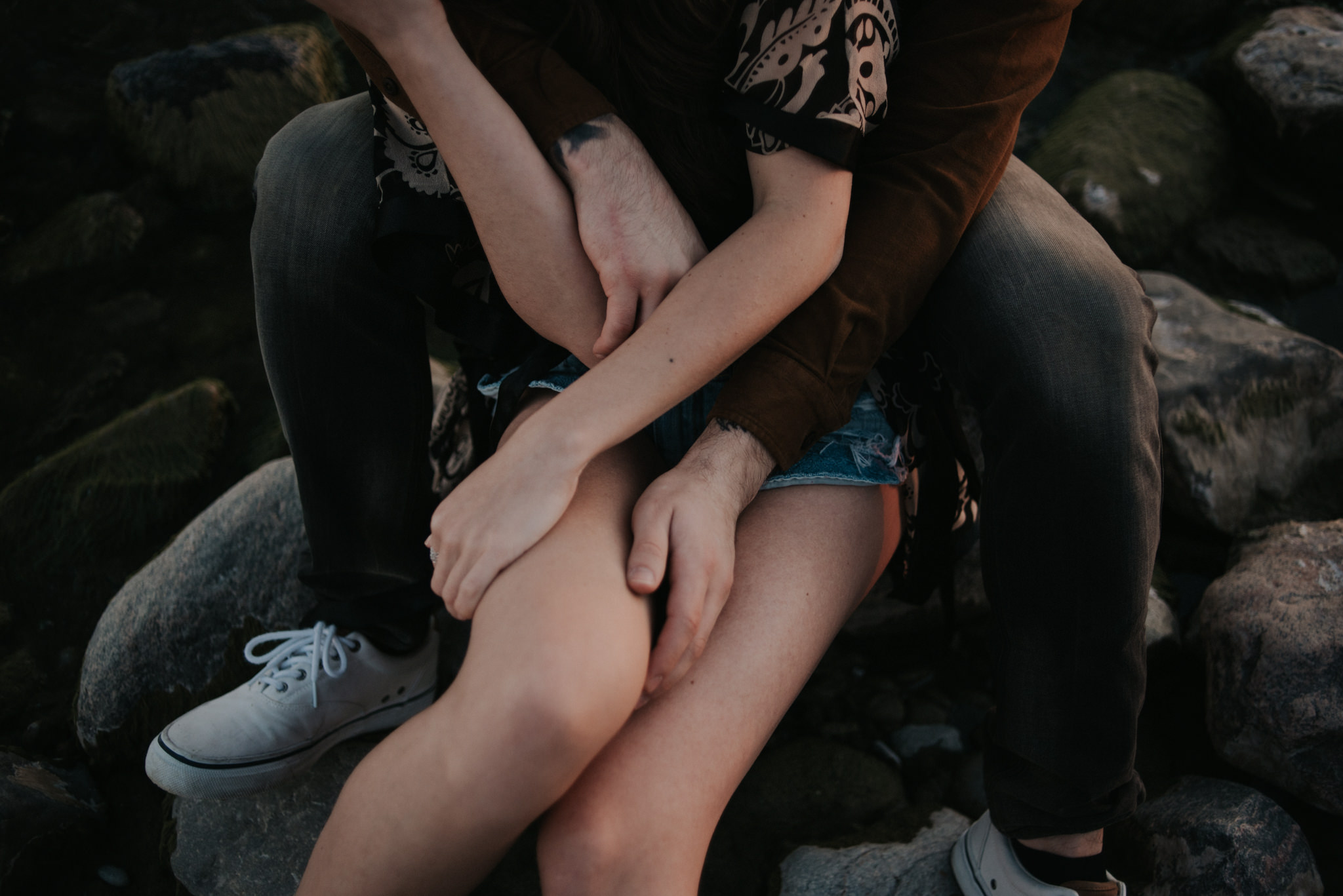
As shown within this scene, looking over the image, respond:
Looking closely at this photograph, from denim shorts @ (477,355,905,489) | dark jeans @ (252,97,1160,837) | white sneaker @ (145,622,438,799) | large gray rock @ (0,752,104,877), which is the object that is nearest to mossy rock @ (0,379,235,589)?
large gray rock @ (0,752,104,877)

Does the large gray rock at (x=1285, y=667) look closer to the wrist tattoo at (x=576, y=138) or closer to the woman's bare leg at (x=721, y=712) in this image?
the woman's bare leg at (x=721, y=712)

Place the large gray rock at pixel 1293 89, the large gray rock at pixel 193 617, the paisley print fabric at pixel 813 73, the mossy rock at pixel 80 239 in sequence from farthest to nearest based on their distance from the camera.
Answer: the mossy rock at pixel 80 239 < the large gray rock at pixel 1293 89 < the large gray rock at pixel 193 617 < the paisley print fabric at pixel 813 73

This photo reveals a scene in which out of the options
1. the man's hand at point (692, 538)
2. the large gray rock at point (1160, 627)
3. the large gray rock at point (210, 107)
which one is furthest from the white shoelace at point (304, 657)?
the large gray rock at point (210, 107)

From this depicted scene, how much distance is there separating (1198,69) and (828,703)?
10.4 feet

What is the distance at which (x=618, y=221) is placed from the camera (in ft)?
4.26

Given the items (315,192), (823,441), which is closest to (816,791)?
(823,441)

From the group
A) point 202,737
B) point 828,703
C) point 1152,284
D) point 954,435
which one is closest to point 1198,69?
point 1152,284

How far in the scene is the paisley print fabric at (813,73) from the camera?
4.06 ft

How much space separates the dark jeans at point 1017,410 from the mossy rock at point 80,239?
86.3 inches

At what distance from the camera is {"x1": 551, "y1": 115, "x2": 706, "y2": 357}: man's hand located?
1293 millimetres

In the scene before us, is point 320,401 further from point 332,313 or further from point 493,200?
point 493,200

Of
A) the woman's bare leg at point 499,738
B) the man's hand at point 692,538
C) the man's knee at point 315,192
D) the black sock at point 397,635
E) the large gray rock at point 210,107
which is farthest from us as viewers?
the large gray rock at point 210,107

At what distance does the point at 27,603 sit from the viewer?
2270 mm

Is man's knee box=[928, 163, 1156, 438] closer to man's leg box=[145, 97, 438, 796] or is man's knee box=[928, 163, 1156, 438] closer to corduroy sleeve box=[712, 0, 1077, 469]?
corduroy sleeve box=[712, 0, 1077, 469]
